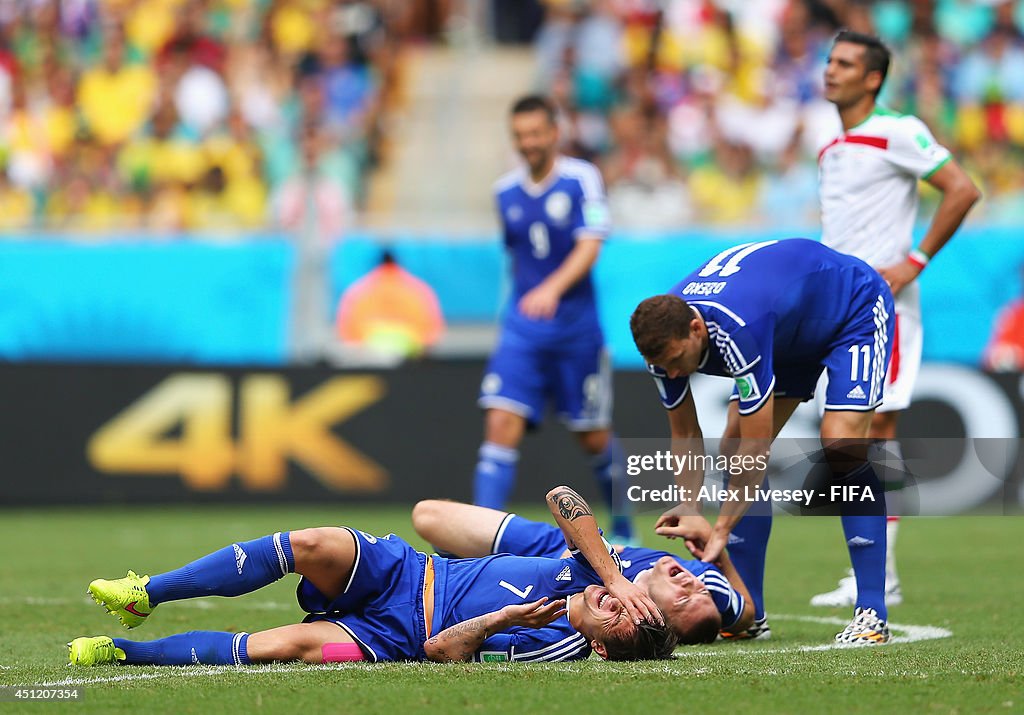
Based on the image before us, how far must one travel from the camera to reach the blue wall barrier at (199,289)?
47.2 ft

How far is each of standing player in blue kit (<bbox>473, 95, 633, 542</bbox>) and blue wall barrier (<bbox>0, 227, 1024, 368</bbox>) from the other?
3.67 metres

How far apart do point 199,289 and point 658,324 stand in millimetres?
9123

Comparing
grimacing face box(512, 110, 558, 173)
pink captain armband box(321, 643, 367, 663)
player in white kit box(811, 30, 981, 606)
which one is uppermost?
grimacing face box(512, 110, 558, 173)

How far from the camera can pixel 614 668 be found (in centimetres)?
584

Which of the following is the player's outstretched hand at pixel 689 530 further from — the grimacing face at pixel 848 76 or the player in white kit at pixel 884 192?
the grimacing face at pixel 848 76

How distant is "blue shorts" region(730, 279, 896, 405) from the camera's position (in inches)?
265

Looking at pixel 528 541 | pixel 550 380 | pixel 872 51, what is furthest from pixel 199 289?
pixel 528 541

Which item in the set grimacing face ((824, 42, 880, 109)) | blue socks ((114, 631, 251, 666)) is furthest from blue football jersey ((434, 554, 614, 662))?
grimacing face ((824, 42, 880, 109))

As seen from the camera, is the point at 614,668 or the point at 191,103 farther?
the point at 191,103

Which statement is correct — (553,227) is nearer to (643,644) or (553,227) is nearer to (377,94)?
(643,644)

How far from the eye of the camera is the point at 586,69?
18516 millimetres

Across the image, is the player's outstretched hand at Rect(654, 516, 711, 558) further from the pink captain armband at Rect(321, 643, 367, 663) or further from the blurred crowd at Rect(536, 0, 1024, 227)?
the blurred crowd at Rect(536, 0, 1024, 227)

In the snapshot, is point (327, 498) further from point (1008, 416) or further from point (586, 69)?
point (586, 69)

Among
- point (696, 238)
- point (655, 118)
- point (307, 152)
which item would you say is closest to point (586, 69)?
point (655, 118)
